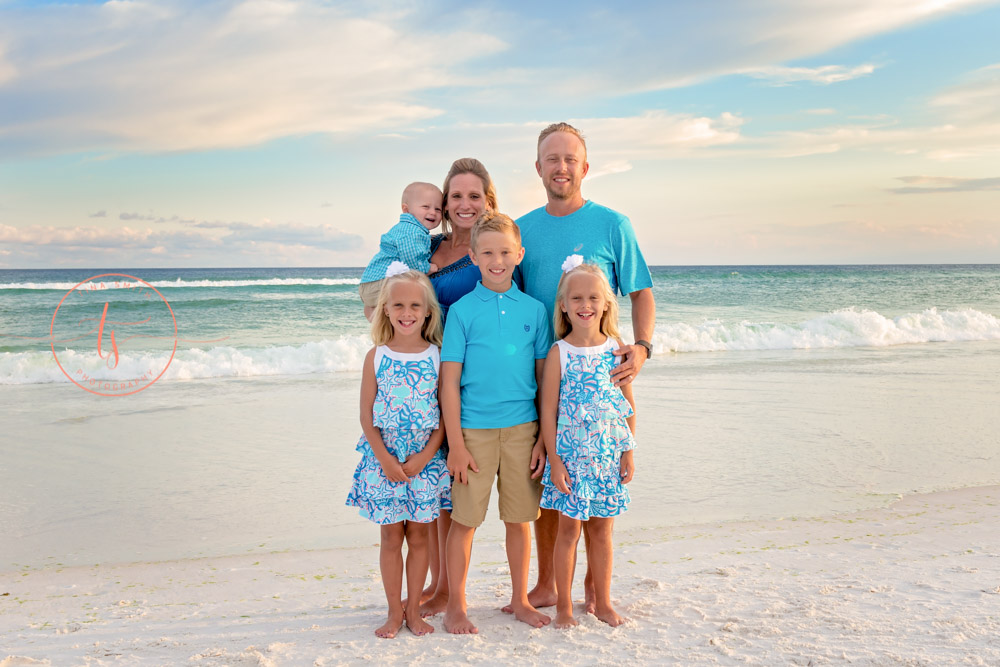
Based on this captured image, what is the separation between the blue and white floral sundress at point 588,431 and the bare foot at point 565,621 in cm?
43

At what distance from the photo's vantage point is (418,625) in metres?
2.96

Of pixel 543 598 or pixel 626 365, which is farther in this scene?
pixel 543 598

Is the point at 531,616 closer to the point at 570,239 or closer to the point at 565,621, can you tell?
the point at 565,621

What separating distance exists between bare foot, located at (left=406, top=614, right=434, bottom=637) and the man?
0.53 metres

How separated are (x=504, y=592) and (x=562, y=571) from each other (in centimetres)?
55

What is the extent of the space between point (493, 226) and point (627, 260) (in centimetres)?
67

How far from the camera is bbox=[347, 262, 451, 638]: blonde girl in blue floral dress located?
9.67 ft

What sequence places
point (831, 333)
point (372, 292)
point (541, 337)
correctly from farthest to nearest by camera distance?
point (831, 333), point (372, 292), point (541, 337)

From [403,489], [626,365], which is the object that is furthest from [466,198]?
[403,489]

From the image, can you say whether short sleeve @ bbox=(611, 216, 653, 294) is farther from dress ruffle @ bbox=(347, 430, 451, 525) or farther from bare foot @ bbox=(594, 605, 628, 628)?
bare foot @ bbox=(594, 605, 628, 628)

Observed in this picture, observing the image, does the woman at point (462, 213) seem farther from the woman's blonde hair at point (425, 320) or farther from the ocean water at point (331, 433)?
the ocean water at point (331, 433)

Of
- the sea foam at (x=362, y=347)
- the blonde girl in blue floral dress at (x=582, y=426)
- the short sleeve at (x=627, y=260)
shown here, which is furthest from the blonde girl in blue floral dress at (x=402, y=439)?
the sea foam at (x=362, y=347)

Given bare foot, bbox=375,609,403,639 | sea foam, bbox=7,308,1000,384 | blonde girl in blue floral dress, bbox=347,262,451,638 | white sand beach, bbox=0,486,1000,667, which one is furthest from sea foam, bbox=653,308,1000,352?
bare foot, bbox=375,609,403,639

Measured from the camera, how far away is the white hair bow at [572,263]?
2986 mm
